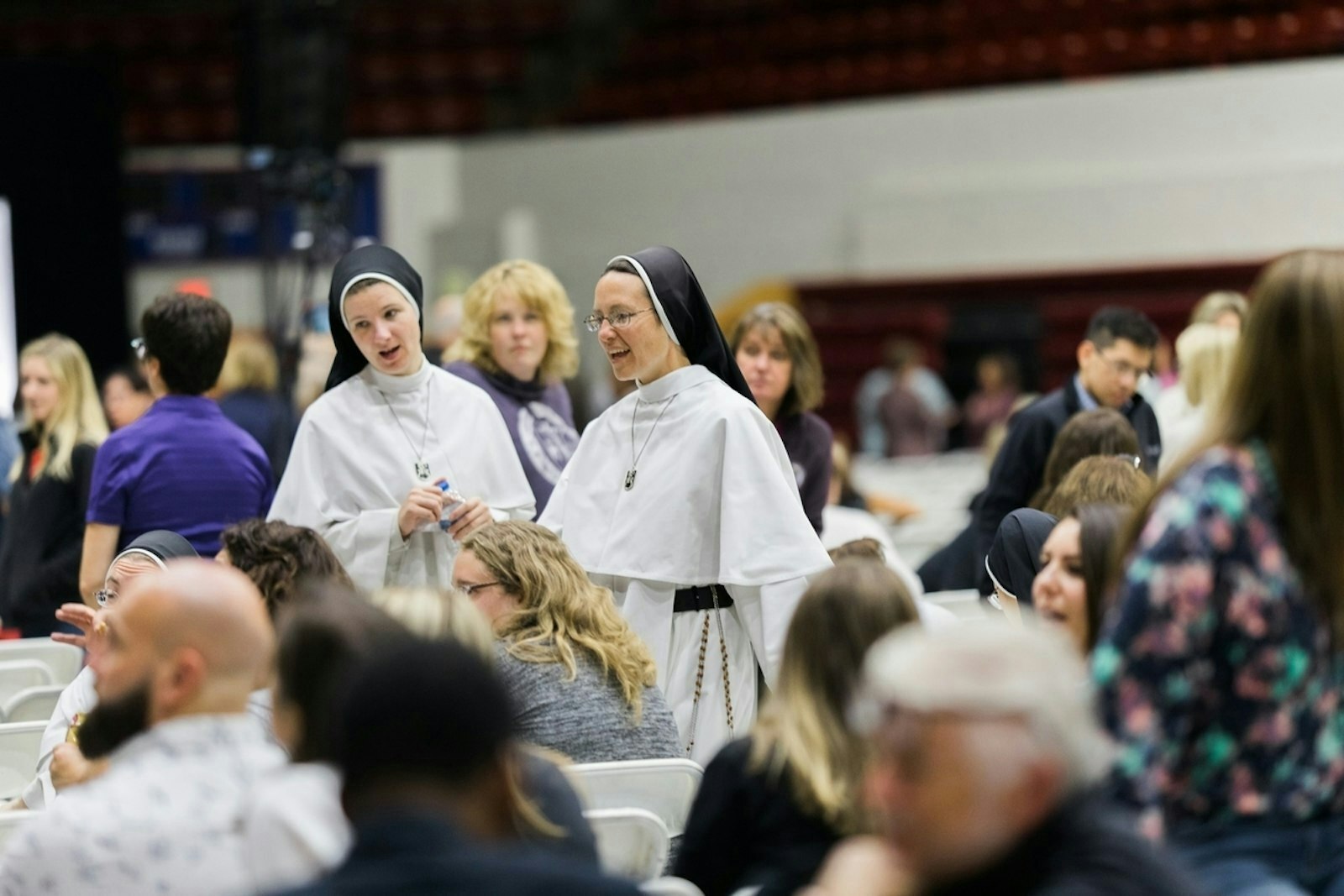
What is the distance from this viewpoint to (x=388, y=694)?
171 cm

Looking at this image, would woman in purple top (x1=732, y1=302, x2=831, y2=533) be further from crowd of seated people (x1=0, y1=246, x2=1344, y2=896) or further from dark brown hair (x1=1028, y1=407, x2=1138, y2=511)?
crowd of seated people (x1=0, y1=246, x2=1344, y2=896)

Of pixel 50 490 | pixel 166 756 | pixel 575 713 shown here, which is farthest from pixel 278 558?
pixel 50 490

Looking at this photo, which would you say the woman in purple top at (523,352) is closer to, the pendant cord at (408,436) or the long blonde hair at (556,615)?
the pendant cord at (408,436)

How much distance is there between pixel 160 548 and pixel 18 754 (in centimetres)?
56

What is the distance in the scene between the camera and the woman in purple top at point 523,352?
485 centimetres

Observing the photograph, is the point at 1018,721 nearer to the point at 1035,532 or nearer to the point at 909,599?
the point at 909,599

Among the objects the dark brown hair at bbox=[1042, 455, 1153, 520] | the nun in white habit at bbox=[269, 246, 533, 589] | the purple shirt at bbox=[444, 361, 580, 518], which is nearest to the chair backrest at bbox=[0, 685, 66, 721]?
the nun in white habit at bbox=[269, 246, 533, 589]

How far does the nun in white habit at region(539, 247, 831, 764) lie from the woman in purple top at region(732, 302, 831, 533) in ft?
3.57

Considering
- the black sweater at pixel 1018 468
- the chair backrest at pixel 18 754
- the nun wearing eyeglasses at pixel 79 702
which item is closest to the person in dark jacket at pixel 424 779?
the nun wearing eyeglasses at pixel 79 702

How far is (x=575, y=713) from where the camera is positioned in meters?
3.08

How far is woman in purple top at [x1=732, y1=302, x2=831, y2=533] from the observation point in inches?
194

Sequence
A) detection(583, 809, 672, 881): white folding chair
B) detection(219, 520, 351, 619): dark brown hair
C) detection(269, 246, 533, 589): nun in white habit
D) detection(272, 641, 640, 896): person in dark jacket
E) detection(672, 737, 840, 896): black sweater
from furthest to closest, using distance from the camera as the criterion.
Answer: detection(269, 246, 533, 589): nun in white habit → detection(219, 520, 351, 619): dark brown hair → detection(583, 809, 672, 881): white folding chair → detection(672, 737, 840, 896): black sweater → detection(272, 641, 640, 896): person in dark jacket

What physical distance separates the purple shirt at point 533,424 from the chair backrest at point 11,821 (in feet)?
6.44

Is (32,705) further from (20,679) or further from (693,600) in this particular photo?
(693,600)
